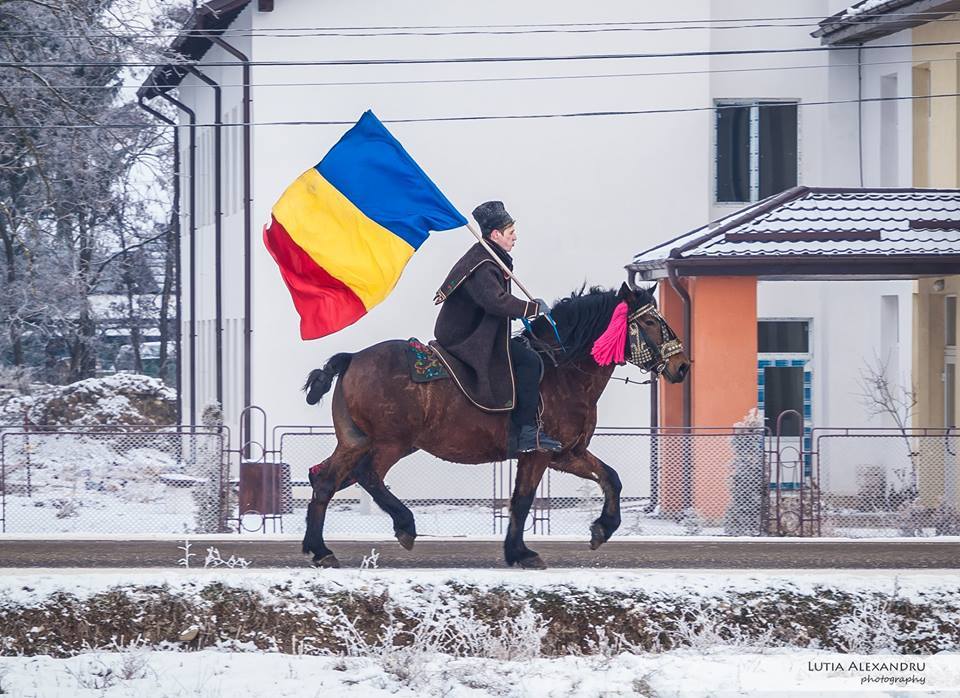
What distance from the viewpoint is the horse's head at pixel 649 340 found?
1183 centimetres

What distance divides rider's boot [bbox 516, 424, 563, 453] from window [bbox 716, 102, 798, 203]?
49.4 feet

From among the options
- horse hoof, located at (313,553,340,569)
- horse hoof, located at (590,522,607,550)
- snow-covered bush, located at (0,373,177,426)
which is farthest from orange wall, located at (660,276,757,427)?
snow-covered bush, located at (0,373,177,426)

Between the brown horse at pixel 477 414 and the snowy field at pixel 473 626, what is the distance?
161 cm

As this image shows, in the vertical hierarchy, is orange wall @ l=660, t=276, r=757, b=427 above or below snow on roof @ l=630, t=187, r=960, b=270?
below

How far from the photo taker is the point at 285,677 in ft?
29.6

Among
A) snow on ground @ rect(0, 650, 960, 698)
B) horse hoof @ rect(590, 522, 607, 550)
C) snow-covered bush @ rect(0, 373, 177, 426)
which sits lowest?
snow on ground @ rect(0, 650, 960, 698)

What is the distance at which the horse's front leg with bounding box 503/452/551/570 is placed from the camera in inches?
464

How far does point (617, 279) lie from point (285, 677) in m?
16.5

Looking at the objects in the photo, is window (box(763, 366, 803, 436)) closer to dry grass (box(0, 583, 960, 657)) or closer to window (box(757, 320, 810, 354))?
window (box(757, 320, 810, 354))

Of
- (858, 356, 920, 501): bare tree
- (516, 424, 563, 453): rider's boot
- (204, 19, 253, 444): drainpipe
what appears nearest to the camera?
(516, 424, 563, 453): rider's boot

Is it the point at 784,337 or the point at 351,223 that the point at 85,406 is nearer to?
the point at 784,337

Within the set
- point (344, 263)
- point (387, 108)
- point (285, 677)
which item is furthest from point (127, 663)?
point (387, 108)

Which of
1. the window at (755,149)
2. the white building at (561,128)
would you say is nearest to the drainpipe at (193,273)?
the white building at (561,128)

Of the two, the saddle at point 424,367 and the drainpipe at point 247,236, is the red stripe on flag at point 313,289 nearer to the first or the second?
the saddle at point 424,367
